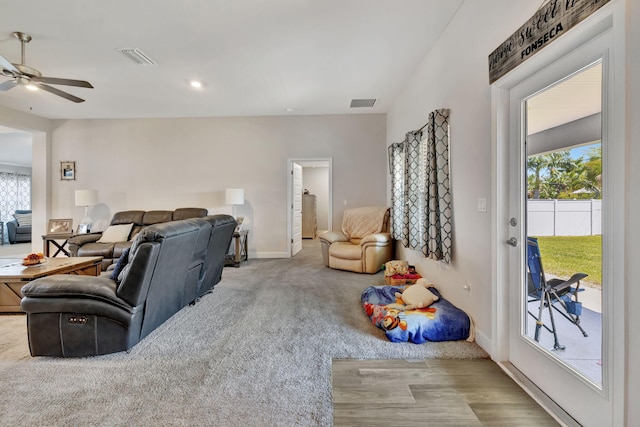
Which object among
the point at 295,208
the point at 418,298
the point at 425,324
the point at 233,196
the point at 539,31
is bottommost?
the point at 425,324

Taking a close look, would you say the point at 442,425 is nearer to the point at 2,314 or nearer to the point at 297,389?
the point at 297,389

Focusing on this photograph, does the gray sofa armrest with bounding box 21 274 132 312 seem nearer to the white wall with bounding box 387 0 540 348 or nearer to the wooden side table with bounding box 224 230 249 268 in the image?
the white wall with bounding box 387 0 540 348

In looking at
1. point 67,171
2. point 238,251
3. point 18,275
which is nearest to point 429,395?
point 18,275

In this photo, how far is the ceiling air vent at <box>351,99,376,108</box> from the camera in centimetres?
464

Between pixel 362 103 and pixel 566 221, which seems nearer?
pixel 566 221

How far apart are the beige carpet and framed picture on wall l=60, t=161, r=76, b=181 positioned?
3.97 m

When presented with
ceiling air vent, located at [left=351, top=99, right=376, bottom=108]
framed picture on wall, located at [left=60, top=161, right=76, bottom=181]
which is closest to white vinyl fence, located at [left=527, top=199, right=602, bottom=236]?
ceiling air vent, located at [left=351, top=99, right=376, bottom=108]

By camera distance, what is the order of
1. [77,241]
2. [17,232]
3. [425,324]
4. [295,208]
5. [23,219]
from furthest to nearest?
[23,219]
[17,232]
[295,208]
[77,241]
[425,324]

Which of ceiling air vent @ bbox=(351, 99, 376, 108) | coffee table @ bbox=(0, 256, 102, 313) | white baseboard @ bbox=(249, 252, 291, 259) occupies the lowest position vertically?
white baseboard @ bbox=(249, 252, 291, 259)

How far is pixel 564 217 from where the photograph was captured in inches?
59.4

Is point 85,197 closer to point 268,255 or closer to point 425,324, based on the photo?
point 268,255

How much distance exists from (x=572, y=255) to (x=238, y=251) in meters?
4.41

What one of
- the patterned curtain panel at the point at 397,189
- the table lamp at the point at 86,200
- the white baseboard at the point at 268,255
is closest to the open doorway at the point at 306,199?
the white baseboard at the point at 268,255

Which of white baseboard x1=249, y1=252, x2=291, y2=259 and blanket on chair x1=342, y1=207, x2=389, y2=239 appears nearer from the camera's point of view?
blanket on chair x1=342, y1=207, x2=389, y2=239
